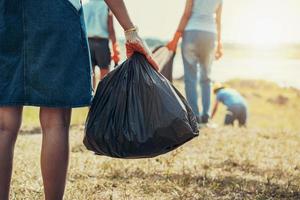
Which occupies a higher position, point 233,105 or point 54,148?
point 54,148

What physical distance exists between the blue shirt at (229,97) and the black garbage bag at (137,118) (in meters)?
4.95

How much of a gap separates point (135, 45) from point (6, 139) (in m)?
0.61

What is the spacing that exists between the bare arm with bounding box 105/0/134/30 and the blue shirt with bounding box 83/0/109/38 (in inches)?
135

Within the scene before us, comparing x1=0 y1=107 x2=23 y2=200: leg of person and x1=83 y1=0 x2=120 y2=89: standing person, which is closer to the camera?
x1=0 y1=107 x2=23 y2=200: leg of person

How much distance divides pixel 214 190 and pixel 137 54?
1.06m

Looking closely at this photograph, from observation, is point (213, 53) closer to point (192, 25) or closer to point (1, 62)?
point (192, 25)

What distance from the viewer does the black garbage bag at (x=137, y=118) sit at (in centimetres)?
231

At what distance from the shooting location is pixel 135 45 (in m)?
2.36

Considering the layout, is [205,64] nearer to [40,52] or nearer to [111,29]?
[111,29]

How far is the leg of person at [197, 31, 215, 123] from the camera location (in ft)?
17.8

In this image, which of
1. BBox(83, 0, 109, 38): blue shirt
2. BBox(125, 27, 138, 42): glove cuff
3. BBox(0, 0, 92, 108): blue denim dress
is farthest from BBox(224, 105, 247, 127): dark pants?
BBox(0, 0, 92, 108): blue denim dress

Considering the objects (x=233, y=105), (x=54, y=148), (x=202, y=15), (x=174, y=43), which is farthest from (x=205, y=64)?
(x=54, y=148)

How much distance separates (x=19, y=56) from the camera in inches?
83.0

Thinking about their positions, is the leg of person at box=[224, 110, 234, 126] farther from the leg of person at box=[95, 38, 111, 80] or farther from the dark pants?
the leg of person at box=[95, 38, 111, 80]
